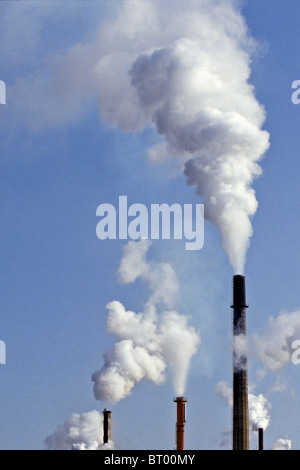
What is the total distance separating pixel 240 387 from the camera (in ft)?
171

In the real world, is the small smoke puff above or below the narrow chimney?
above

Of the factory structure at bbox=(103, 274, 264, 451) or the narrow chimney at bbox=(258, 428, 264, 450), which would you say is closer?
the factory structure at bbox=(103, 274, 264, 451)

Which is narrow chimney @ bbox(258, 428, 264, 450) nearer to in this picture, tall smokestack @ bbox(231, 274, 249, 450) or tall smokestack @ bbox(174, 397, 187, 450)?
tall smokestack @ bbox(231, 274, 249, 450)

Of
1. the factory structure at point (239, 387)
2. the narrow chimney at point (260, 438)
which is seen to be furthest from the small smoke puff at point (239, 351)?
the narrow chimney at point (260, 438)

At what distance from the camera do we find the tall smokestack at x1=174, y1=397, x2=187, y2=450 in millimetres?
48000

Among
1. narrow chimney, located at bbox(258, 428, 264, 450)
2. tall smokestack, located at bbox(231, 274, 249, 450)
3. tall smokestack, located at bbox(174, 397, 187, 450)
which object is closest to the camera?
tall smokestack, located at bbox(174, 397, 187, 450)

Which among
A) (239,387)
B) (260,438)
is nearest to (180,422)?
(239,387)

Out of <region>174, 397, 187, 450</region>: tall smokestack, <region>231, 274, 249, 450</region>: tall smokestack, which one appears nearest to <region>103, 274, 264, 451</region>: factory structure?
<region>231, 274, 249, 450</region>: tall smokestack

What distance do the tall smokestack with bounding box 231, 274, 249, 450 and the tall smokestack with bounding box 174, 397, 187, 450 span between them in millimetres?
3594

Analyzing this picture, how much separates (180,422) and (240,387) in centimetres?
501

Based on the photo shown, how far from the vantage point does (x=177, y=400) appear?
50562 millimetres

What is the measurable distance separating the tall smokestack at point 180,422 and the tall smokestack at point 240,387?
11.8ft

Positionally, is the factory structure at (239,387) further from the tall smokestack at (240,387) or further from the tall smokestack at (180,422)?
the tall smokestack at (180,422)
